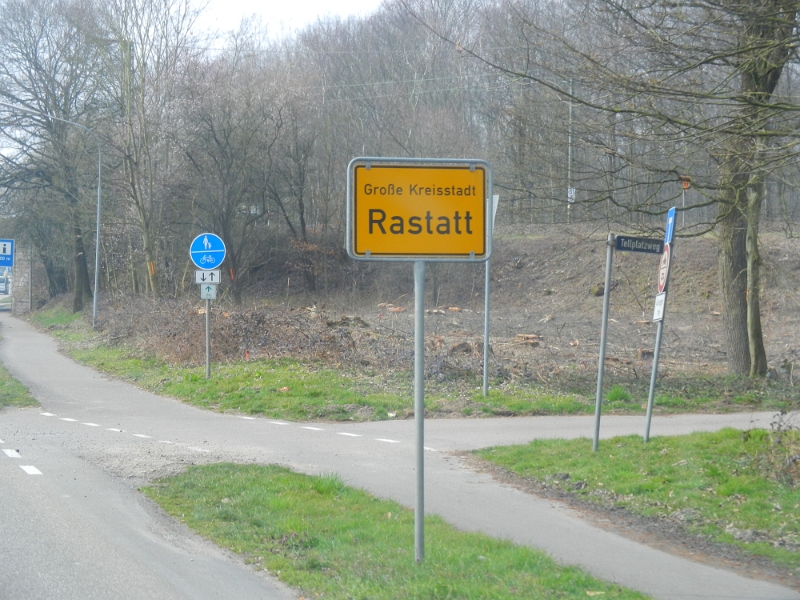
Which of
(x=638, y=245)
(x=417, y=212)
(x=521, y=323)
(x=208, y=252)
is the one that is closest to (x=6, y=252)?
(x=208, y=252)

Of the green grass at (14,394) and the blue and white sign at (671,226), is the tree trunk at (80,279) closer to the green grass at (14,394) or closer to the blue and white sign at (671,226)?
the green grass at (14,394)

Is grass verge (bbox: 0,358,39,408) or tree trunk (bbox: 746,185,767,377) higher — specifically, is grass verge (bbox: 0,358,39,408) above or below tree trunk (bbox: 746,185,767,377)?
below

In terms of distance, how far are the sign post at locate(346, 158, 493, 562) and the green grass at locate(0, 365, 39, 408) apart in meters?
12.2

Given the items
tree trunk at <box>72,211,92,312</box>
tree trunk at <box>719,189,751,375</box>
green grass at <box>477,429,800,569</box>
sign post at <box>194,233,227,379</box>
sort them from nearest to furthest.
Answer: green grass at <box>477,429,800,569</box> < tree trunk at <box>719,189,751,375</box> < sign post at <box>194,233,227,379</box> < tree trunk at <box>72,211,92,312</box>

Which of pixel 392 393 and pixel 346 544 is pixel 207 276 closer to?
pixel 392 393

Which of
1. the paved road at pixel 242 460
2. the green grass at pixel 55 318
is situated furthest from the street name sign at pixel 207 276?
the green grass at pixel 55 318

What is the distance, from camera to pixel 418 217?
5688mm

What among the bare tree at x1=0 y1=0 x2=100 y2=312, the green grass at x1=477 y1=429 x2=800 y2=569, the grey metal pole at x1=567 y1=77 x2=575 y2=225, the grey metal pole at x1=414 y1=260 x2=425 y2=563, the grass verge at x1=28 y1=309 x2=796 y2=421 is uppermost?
the bare tree at x1=0 y1=0 x2=100 y2=312

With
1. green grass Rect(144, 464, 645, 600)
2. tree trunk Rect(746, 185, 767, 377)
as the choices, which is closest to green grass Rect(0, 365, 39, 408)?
green grass Rect(144, 464, 645, 600)

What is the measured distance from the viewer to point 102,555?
6.36 metres

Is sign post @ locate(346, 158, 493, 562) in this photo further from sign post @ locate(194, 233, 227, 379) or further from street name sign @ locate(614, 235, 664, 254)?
sign post @ locate(194, 233, 227, 379)

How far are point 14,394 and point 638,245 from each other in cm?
1267

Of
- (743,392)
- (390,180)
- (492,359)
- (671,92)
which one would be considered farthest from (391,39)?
(390,180)

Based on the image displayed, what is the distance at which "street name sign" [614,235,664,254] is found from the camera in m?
9.79
